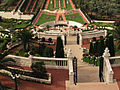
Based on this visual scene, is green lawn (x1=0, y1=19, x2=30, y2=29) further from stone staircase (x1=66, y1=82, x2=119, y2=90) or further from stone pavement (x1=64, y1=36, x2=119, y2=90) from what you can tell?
stone staircase (x1=66, y1=82, x2=119, y2=90)

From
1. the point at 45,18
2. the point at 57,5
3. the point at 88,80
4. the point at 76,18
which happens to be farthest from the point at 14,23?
the point at 88,80

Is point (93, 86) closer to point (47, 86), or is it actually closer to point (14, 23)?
point (47, 86)

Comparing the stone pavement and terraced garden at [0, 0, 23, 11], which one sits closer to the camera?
the stone pavement

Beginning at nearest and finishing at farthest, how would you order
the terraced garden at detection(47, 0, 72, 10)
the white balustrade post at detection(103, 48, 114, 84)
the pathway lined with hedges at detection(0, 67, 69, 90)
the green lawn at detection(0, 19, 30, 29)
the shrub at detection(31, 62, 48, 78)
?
the pathway lined with hedges at detection(0, 67, 69, 90) → the white balustrade post at detection(103, 48, 114, 84) → the shrub at detection(31, 62, 48, 78) → the green lawn at detection(0, 19, 30, 29) → the terraced garden at detection(47, 0, 72, 10)

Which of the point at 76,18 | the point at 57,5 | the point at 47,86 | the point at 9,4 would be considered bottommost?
the point at 47,86

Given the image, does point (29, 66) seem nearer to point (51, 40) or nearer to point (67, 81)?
point (67, 81)

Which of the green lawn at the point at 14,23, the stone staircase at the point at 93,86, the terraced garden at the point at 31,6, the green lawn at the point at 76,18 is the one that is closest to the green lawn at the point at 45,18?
the green lawn at the point at 14,23

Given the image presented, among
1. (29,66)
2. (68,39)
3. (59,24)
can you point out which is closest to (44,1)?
(59,24)

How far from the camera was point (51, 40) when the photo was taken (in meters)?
47.2

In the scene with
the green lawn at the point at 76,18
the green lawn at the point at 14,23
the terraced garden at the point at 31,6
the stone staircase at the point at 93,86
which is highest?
the terraced garden at the point at 31,6

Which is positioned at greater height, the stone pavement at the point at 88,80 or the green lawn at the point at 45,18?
the green lawn at the point at 45,18

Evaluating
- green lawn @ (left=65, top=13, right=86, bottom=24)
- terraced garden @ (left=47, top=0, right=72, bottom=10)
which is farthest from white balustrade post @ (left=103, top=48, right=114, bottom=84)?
terraced garden @ (left=47, top=0, right=72, bottom=10)

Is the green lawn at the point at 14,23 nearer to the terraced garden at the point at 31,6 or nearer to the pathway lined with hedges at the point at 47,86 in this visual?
the terraced garden at the point at 31,6

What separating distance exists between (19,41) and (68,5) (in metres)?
47.7
